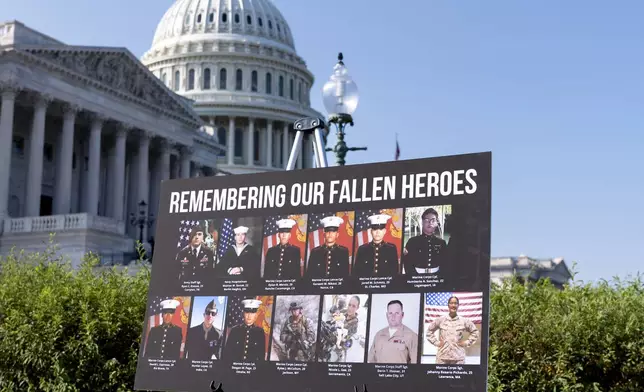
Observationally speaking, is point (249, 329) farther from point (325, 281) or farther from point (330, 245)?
point (330, 245)

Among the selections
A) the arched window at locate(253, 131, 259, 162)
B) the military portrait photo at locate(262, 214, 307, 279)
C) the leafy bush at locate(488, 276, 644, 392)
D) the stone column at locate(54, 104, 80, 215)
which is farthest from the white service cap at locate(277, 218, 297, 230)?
the arched window at locate(253, 131, 259, 162)

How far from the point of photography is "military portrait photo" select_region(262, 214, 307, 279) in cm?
912

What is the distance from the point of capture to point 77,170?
5862 centimetres

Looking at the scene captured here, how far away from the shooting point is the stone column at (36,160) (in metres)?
49.4

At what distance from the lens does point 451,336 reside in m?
8.00

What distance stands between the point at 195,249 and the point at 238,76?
99607 mm

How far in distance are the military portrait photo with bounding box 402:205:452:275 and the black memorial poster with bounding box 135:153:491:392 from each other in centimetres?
1

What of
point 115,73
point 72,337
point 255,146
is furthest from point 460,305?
point 255,146

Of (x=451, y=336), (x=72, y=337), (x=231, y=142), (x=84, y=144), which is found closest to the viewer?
(x=451, y=336)

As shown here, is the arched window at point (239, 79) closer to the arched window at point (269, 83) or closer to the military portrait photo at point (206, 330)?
the arched window at point (269, 83)

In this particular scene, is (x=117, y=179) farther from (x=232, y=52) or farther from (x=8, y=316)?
(x=232, y=52)

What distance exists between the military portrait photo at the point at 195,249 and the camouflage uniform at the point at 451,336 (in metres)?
2.62

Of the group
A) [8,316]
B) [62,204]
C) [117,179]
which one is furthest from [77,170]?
[8,316]

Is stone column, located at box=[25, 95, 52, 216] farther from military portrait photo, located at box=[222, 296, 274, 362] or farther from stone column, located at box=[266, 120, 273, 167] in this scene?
stone column, located at box=[266, 120, 273, 167]
